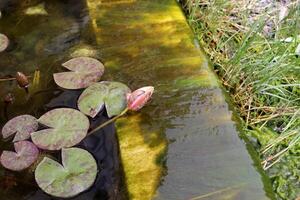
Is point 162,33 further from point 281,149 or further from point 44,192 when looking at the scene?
point 44,192

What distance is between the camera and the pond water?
4.08ft

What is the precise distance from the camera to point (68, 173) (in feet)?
4.19

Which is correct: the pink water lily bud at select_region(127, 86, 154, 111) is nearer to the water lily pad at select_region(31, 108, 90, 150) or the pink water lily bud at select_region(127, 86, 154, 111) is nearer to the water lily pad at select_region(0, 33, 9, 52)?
the water lily pad at select_region(31, 108, 90, 150)

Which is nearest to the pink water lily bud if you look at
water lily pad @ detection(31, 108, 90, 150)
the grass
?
water lily pad @ detection(31, 108, 90, 150)

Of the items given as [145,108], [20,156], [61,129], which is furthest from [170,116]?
[20,156]

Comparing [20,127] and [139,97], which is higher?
[139,97]

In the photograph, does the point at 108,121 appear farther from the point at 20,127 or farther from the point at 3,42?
the point at 3,42

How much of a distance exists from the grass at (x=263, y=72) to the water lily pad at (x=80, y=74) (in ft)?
1.91

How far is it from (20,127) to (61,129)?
0.47ft

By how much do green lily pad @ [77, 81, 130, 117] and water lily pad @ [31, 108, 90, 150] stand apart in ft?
0.14

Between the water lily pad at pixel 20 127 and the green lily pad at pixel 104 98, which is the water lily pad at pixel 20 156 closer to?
the water lily pad at pixel 20 127

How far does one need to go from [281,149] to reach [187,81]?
1.54 ft

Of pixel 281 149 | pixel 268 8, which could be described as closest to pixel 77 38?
pixel 281 149

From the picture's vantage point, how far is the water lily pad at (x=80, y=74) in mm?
1551
